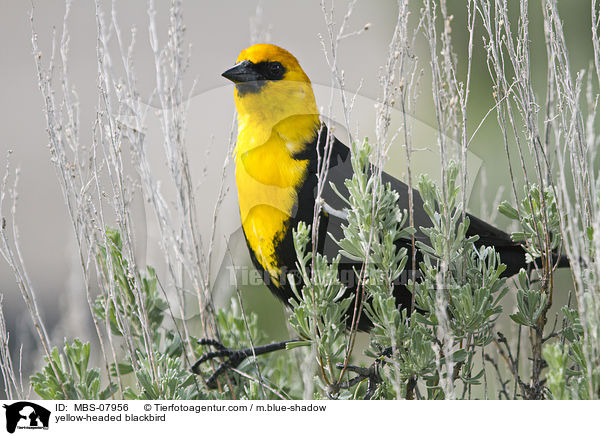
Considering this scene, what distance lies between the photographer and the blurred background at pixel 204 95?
1.28 metres

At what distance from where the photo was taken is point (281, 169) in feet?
4.38

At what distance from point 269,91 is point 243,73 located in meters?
0.08

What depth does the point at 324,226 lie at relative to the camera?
129cm

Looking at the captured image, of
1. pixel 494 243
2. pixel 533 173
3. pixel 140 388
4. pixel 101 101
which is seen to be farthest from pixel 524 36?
pixel 140 388

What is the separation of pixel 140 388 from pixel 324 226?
1.95 feet

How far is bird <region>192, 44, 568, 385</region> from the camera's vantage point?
1.30 metres

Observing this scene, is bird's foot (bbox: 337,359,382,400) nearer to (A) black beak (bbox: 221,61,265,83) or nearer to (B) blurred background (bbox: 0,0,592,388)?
(B) blurred background (bbox: 0,0,592,388)

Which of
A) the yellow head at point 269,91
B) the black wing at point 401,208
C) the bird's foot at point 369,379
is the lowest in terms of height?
the bird's foot at point 369,379
